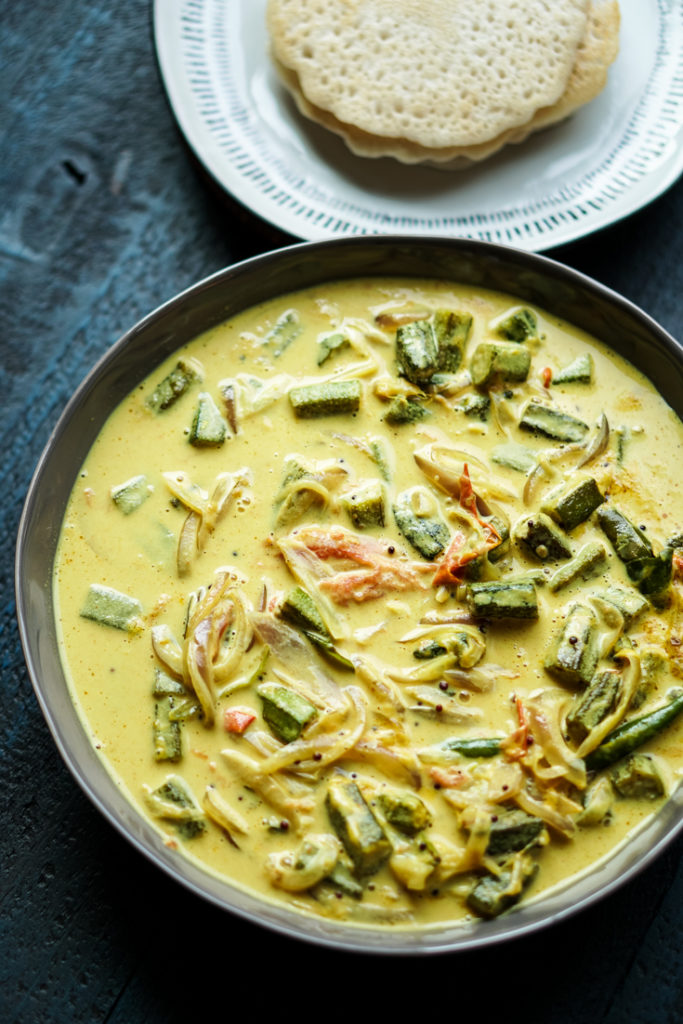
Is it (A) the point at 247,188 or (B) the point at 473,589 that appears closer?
(B) the point at 473,589

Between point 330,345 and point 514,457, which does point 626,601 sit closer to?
point 514,457

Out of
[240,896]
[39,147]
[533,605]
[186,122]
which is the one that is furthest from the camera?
[39,147]

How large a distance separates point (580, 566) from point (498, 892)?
3.64ft

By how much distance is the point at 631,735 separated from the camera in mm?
3189

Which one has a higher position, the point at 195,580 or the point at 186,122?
the point at 186,122

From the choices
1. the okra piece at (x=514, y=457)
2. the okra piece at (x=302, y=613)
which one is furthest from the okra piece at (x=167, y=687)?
the okra piece at (x=514, y=457)

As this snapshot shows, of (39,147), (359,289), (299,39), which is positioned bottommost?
(39,147)

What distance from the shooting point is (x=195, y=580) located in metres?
3.43

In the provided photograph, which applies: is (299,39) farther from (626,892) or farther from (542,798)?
(626,892)

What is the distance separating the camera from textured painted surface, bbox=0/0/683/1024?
11.0ft

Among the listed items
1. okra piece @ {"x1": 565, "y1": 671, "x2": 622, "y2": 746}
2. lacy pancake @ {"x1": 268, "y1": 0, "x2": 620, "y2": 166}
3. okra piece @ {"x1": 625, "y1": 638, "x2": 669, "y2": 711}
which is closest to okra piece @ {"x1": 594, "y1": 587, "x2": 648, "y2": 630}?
okra piece @ {"x1": 625, "y1": 638, "x2": 669, "y2": 711}

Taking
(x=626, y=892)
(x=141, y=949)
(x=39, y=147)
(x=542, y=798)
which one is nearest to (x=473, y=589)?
(x=542, y=798)

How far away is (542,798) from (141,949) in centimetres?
148

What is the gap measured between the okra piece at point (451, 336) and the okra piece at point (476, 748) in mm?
1376
